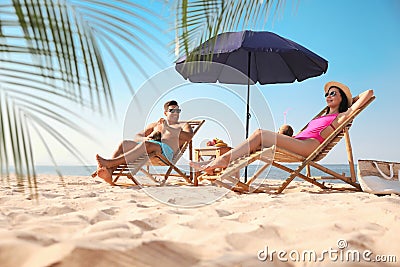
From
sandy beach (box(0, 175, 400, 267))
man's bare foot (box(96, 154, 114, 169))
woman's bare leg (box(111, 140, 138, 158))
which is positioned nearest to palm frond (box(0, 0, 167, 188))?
sandy beach (box(0, 175, 400, 267))

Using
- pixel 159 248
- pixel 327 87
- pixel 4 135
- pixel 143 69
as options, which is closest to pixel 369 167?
pixel 327 87

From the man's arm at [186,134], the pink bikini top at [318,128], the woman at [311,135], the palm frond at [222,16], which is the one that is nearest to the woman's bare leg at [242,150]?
the woman at [311,135]

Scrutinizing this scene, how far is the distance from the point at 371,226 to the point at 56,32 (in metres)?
1.46

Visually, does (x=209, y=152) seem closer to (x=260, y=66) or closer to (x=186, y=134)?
(x=186, y=134)

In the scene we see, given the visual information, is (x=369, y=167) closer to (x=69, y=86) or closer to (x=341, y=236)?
(x=341, y=236)

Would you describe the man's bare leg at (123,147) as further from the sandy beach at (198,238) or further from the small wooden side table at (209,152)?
the sandy beach at (198,238)

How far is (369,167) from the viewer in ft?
12.1

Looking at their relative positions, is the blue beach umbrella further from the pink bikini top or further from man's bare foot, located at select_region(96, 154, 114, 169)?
man's bare foot, located at select_region(96, 154, 114, 169)

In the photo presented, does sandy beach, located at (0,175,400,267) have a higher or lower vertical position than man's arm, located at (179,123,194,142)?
higher

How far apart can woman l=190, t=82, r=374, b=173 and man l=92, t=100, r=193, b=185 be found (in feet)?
3.22

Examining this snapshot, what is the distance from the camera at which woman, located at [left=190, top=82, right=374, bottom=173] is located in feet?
12.1

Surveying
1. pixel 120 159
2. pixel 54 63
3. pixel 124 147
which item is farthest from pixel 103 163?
pixel 54 63

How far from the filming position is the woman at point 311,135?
3689 millimetres

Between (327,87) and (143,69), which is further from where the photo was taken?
(327,87)
